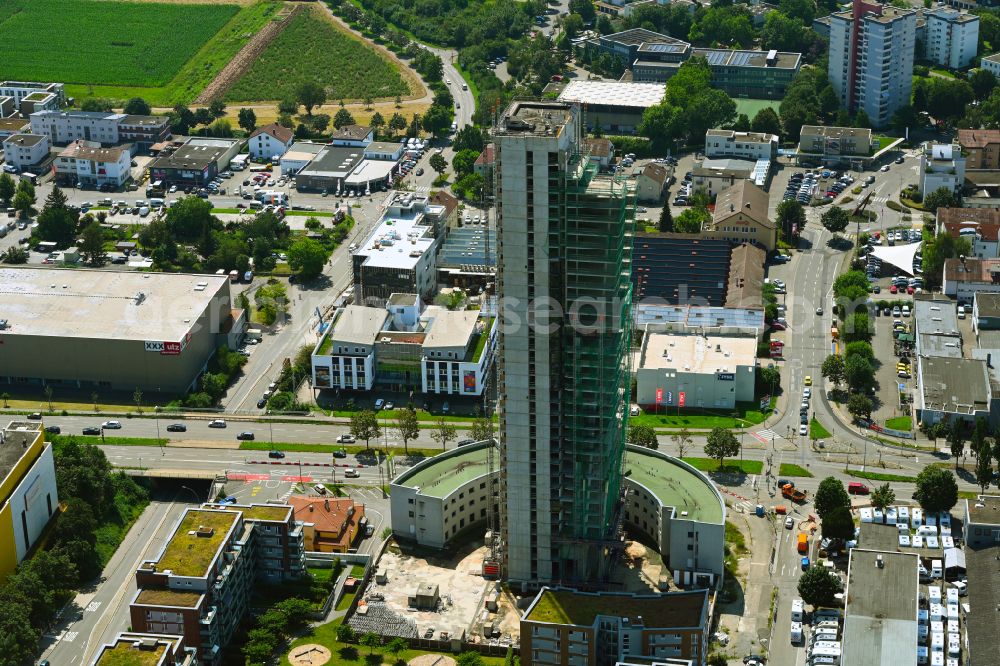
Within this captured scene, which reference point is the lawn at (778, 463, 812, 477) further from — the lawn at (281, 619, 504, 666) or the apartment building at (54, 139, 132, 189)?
the apartment building at (54, 139, 132, 189)

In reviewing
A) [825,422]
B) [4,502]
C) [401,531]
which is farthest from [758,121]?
[4,502]

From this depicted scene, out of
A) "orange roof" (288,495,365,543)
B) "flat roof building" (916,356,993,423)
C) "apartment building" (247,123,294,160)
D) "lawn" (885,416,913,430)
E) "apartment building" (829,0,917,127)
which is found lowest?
"lawn" (885,416,913,430)

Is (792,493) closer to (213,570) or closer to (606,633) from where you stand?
(606,633)

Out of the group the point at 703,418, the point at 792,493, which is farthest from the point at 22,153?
the point at 792,493

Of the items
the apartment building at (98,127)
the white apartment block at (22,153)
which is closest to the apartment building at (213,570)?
the white apartment block at (22,153)

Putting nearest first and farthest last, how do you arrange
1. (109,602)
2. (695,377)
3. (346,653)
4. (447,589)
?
(346,653)
(447,589)
(109,602)
(695,377)

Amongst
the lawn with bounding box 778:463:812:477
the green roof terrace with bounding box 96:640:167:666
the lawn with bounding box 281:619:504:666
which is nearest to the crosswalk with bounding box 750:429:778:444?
the lawn with bounding box 778:463:812:477
